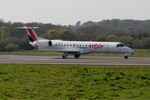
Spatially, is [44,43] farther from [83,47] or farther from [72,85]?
[72,85]

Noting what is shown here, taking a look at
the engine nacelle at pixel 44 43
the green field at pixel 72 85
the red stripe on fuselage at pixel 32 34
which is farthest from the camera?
the red stripe on fuselage at pixel 32 34

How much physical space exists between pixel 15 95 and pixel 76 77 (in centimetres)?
840

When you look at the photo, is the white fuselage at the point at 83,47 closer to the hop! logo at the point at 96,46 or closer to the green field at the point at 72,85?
the hop! logo at the point at 96,46

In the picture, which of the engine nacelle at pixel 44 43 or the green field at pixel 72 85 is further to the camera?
the engine nacelle at pixel 44 43

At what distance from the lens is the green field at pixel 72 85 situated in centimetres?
2209

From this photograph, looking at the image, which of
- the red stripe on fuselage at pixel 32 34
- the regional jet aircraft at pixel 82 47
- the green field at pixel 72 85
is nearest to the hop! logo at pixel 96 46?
the regional jet aircraft at pixel 82 47

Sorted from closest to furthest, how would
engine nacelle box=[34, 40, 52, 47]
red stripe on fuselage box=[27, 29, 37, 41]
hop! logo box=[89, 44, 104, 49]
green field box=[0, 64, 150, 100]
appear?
green field box=[0, 64, 150, 100] < hop! logo box=[89, 44, 104, 49] < engine nacelle box=[34, 40, 52, 47] < red stripe on fuselage box=[27, 29, 37, 41]

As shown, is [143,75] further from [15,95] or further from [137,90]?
[15,95]

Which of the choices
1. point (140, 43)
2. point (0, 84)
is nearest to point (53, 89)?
point (0, 84)

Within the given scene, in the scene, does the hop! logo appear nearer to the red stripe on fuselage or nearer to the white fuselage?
the white fuselage

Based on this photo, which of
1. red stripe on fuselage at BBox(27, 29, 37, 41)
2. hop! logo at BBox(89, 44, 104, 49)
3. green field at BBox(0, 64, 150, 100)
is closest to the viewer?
green field at BBox(0, 64, 150, 100)

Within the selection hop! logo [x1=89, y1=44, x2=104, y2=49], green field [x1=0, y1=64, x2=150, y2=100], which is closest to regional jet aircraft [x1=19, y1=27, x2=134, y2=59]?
hop! logo [x1=89, y1=44, x2=104, y2=49]

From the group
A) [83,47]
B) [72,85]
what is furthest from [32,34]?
[72,85]

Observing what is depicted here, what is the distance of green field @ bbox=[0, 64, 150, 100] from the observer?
22.1 metres
